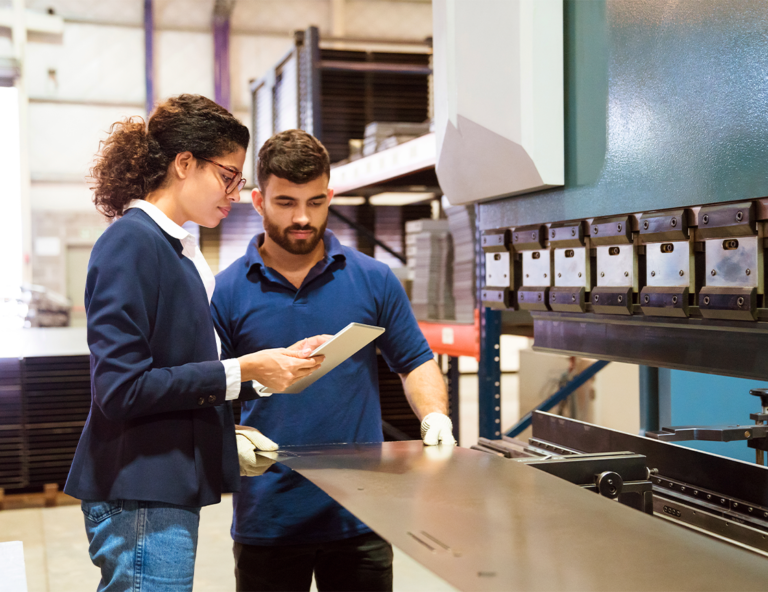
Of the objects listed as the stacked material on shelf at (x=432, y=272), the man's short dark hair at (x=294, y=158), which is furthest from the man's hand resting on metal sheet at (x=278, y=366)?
the stacked material on shelf at (x=432, y=272)

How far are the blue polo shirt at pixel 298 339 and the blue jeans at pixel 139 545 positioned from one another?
1.73 ft

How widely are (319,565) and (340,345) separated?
2.43 ft

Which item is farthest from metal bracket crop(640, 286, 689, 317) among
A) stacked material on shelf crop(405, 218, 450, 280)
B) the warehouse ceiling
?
the warehouse ceiling

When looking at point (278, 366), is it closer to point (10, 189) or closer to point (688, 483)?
point (688, 483)

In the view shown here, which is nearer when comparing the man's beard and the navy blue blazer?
the navy blue blazer

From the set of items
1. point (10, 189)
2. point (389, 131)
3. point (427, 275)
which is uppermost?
point (10, 189)

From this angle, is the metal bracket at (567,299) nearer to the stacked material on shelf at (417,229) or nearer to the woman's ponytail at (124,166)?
the woman's ponytail at (124,166)

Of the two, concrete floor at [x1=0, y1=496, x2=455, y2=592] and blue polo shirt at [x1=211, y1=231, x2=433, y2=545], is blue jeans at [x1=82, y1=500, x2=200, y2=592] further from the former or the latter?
concrete floor at [x1=0, y1=496, x2=455, y2=592]

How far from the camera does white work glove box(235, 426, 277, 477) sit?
66.2 inches

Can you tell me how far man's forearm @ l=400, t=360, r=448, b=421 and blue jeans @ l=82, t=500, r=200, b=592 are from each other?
0.73 meters

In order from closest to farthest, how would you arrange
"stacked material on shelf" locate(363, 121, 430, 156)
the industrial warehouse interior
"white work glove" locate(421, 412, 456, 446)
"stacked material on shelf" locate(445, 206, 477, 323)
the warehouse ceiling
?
the industrial warehouse interior
"white work glove" locate(421, 412, 456, 446)
"stacked material on shelf" locate(445, 206, 477, 323)
"stacked material on shelf" locate(363, 121, 430, 156)
the warehouse ceiling

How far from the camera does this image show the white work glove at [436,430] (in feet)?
6.01

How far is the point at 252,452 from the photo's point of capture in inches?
68.5

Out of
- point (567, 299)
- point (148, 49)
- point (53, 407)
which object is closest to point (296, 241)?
point (567, 299)
